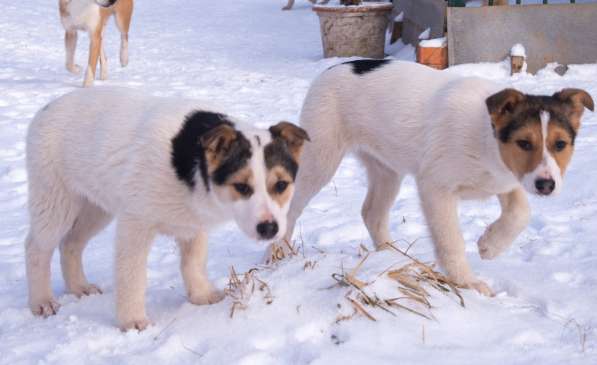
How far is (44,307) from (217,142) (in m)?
1.60

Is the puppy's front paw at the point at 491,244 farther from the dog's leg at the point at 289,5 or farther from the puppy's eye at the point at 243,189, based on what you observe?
the dog's leg at the point at 289,5

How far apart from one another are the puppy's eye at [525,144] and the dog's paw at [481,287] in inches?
32.7

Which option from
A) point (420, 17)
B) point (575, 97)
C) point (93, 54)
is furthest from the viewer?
point (420, 17)

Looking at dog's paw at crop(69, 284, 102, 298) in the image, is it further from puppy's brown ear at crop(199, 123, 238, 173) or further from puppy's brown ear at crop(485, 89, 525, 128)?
puppy's brown ear at crop(485, 89, 525, 128)

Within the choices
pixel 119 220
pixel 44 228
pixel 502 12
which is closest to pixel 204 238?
pixel 119 220

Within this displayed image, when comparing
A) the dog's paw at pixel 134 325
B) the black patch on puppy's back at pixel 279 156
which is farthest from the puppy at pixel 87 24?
the black patch on puppy's back at pixel 279 156

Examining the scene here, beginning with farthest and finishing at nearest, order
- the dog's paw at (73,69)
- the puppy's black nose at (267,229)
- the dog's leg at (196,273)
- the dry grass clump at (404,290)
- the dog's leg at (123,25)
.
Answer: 1. the dog's leg at (123,25)
2. the dog's paw at (73,69)
3. the dog's leg at (196,273)
4. the dry grass clump at (404,290)
5. the puppy's black nose at (267,229)

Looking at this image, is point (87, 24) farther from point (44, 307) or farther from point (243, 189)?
point (243, 189)

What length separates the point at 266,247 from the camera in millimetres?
5602

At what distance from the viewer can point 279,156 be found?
13.2 feet

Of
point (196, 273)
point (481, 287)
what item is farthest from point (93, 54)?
point (481, 287)

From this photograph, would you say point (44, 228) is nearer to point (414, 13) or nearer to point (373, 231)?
point (373, 231)

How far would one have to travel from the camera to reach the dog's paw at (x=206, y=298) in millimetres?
4602

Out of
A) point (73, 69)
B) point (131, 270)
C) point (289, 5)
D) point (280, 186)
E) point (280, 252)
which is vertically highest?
point (280, 186)
